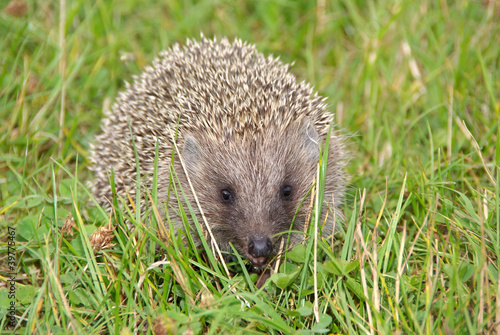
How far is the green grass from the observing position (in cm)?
344

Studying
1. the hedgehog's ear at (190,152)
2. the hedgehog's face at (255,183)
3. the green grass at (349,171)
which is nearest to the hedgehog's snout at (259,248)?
the hedgehog's face at (255,183)

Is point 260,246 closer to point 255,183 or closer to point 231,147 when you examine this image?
point 255,183

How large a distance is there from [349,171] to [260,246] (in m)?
1.83

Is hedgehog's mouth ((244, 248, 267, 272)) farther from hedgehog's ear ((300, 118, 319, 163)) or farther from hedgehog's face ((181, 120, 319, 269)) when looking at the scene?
hedgehog's ear ((300, 118, 319, 163))

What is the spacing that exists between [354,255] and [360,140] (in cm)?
224

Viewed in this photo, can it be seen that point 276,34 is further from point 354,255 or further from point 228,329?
point 228,329

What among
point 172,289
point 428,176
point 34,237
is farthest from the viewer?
point 428,176

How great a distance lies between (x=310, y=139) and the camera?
4.44 meters

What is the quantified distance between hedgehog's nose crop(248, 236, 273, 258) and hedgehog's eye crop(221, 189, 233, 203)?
489 mm

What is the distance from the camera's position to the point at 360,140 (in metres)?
5.87

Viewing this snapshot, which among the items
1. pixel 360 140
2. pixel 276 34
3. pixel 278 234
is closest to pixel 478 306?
pixel 278 234

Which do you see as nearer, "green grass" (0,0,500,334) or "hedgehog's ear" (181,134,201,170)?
"green grass" (0,0,500,334)

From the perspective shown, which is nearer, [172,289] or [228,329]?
[228,329]

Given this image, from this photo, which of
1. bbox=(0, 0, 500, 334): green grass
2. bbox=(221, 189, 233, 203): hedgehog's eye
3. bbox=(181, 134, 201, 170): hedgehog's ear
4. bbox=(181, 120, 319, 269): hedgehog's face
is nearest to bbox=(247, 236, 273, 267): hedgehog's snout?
bbox=(181, 120, 319, 269): hedgehog's face
